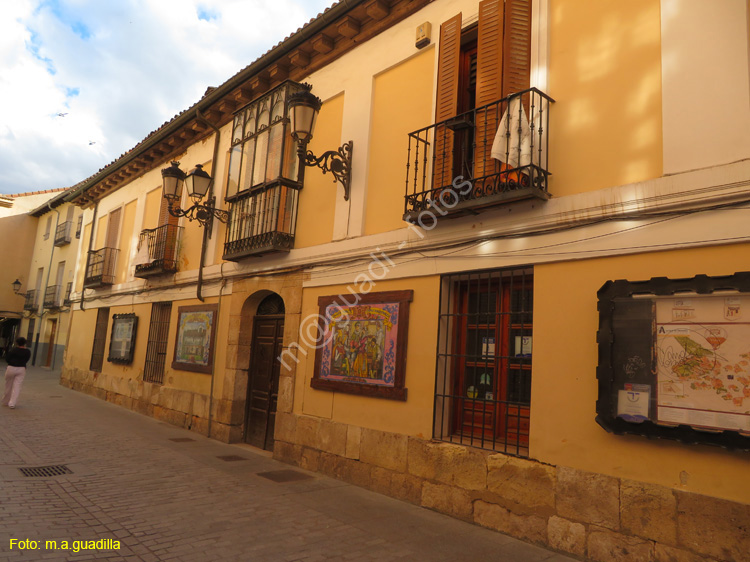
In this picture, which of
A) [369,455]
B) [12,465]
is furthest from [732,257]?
[12,465]

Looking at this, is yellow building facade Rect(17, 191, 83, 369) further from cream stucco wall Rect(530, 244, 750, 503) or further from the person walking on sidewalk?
cream stucco wall Rect(530, 244, 750, 503)

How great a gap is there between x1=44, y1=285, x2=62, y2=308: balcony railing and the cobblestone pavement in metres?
15.8

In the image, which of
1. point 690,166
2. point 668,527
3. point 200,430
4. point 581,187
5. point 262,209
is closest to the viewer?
point 668,527

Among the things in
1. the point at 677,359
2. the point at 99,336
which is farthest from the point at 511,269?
the point at 99,336

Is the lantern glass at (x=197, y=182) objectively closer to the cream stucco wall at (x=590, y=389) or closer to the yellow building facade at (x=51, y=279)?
the cream stucco wall at (x=590, y=389)

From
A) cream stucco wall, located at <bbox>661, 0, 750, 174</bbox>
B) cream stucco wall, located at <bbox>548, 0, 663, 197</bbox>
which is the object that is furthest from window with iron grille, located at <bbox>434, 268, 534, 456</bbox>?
cream stucco wall, located at <bbox>661, 0, 750, 174</bbox>

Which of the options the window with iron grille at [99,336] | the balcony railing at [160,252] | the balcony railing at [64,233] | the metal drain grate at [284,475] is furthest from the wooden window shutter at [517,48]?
the balcony railing at [64,233]

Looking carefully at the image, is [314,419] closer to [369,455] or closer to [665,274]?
[369,455]

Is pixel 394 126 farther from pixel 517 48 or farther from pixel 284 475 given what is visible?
pixel 284 475

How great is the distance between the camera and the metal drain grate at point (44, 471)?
5.79 m

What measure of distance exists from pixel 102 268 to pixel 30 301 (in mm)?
13566

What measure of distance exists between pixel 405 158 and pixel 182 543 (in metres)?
4.67

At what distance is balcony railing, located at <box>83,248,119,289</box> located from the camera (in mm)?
14269

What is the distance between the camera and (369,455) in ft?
19.8
